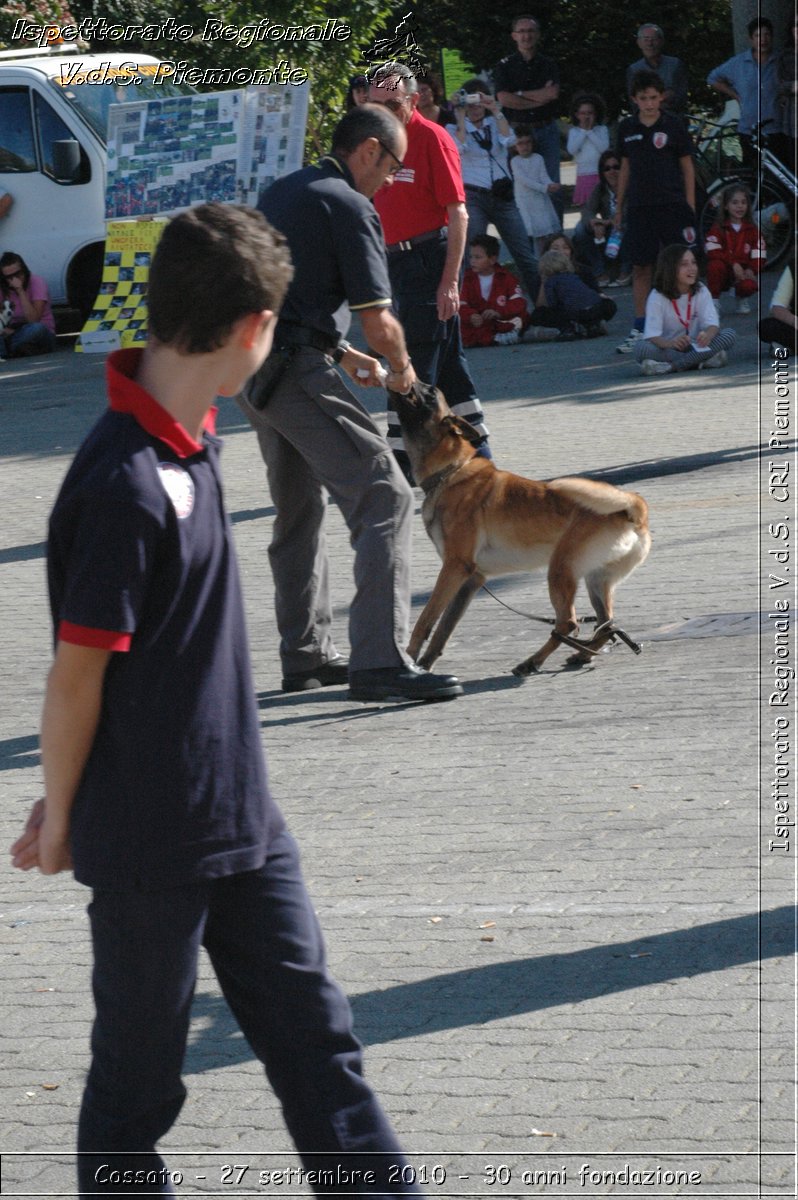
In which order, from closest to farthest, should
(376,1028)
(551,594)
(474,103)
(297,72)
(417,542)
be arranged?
(376,1028) < (551,594) < (417,542) < (474,103) < (297,72)

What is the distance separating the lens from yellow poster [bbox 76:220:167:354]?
1730 centimetres

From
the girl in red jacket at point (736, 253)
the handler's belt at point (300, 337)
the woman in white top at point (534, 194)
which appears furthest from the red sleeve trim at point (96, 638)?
the woman in white top at point (534, 194)

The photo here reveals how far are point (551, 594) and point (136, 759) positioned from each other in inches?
178

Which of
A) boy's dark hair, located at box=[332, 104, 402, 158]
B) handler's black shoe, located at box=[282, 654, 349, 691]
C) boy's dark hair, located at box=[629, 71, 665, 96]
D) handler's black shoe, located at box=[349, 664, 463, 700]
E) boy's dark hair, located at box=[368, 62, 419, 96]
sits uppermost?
boy's dark hair, located at box=[629, 71, 665, 96]

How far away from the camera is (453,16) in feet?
100

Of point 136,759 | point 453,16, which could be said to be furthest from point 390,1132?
point 453,16

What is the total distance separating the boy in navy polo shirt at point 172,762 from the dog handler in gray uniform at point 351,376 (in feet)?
11.8

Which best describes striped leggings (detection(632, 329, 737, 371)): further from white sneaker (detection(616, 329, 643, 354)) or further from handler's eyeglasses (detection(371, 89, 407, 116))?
handler's eyeglasses (detection(371, 89, 407, 116))

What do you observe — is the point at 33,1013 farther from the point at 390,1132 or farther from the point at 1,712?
the point at 1,712

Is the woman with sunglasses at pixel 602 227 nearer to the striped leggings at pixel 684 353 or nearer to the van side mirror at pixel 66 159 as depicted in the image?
the striped leggings at pixel 684 353

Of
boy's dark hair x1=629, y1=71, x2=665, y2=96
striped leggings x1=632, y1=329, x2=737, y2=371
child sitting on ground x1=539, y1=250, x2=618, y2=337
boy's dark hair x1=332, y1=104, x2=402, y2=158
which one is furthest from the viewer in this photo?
child sitting on ground x1=539, y1=250, x2=618, y2=337

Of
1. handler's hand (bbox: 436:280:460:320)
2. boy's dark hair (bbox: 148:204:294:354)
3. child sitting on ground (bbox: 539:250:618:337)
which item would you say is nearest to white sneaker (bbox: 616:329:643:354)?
child sitting on ground (bbox: 539:250:618:337)

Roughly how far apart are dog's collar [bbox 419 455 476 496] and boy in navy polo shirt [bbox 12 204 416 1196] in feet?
14.3

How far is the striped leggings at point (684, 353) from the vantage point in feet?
45.8
